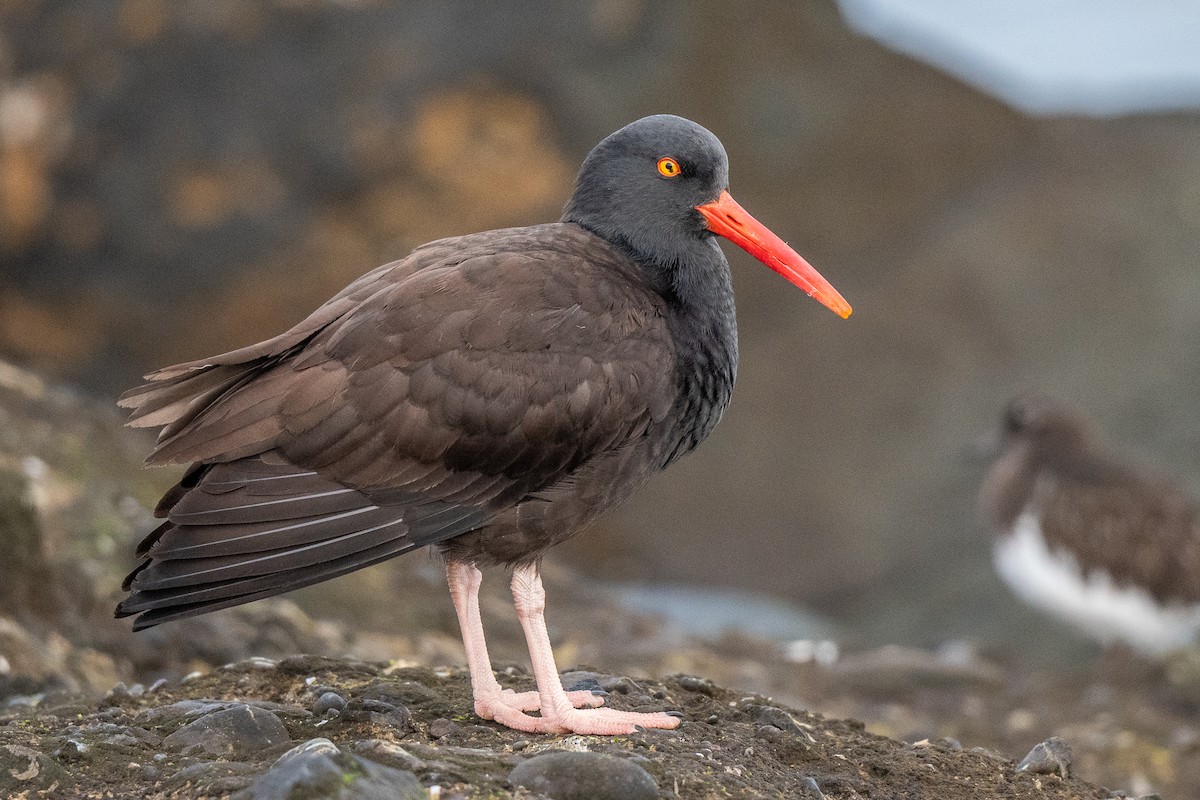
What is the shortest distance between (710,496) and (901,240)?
3.20 meters

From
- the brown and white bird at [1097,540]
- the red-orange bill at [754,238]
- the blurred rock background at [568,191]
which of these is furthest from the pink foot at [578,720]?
the blurred rock background at [568,191]

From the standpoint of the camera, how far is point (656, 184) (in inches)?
224

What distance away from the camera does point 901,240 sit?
13648 mm

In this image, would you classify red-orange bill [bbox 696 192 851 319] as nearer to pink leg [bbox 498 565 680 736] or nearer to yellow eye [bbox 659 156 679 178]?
yellow eye [bbox 659 156 679 178]

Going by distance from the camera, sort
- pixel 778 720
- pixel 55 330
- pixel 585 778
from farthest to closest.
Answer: pixel 55 330 → pixel 778 720 → pixel 585 778

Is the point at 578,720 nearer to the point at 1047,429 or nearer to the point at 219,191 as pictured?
the point at 1047,429

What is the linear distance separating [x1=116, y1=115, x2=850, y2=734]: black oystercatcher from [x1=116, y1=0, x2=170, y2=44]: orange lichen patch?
928 cm

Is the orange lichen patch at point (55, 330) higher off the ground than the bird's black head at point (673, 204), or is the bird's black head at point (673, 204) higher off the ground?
the orange lichen patch at point (55, 330)

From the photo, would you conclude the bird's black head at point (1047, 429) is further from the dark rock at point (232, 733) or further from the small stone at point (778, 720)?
the dark rock at point (232, 733)

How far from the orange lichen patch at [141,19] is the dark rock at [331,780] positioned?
11.0 metres

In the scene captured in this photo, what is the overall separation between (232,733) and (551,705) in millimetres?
1064

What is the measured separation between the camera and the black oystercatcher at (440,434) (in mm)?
4621

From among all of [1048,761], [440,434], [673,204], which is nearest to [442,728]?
[440,434]

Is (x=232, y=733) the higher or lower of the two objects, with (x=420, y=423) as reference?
lower
